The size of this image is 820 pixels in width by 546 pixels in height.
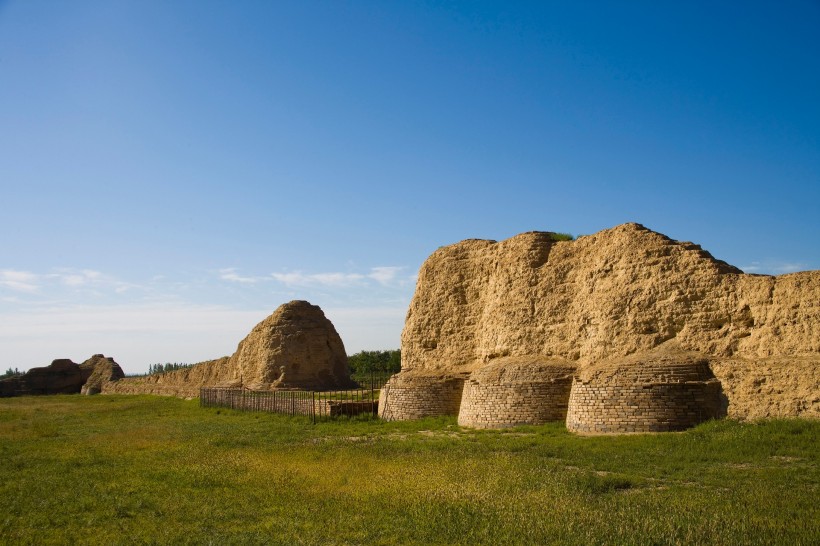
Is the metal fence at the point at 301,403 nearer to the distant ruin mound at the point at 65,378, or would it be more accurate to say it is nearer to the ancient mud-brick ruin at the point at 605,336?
the ancient mud-brick ruin at the point at 605,336

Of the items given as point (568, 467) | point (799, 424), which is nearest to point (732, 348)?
point (799, 424)

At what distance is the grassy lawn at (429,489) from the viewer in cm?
806

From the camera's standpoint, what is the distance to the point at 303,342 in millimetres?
36281

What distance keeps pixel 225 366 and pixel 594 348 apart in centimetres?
2893

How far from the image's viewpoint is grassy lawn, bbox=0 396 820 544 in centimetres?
806

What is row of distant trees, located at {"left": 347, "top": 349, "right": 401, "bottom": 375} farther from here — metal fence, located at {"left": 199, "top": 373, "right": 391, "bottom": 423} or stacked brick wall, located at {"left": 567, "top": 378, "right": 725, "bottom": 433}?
stacked brick wall, located at {"left": 567, "top": 378, "right": 725, "bottom": 433}

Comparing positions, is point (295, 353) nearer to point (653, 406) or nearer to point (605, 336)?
point (605, 336)

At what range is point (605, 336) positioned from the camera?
1961cm

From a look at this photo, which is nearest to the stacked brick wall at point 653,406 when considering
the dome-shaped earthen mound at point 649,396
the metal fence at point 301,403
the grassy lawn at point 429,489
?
the dome-shaped earthen mound at point 649,396

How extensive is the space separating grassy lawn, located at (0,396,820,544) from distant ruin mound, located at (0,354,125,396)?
43.7 meters

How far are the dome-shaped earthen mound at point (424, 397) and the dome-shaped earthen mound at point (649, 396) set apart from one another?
5.92 metres

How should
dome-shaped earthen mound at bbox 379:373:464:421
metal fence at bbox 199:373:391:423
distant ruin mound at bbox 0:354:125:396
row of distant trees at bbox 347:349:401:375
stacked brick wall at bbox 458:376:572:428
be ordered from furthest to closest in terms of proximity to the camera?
1. row of distant trees at bbox 347:349:401:375
2. distant ruin mound at bbox 0:354:125:396
3. metal fence at bbox 199:373:391:423
4. dome-shaped earthen mound at bbox 379:373:464:421
5. stacked brick wall at bbox 458:376:572:428

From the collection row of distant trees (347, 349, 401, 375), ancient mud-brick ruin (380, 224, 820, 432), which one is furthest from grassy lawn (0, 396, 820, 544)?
row of distant trees (347, 349, 401, 375)

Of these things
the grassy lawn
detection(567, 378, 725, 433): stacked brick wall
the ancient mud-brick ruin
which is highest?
the ancient mud-brick ruin
